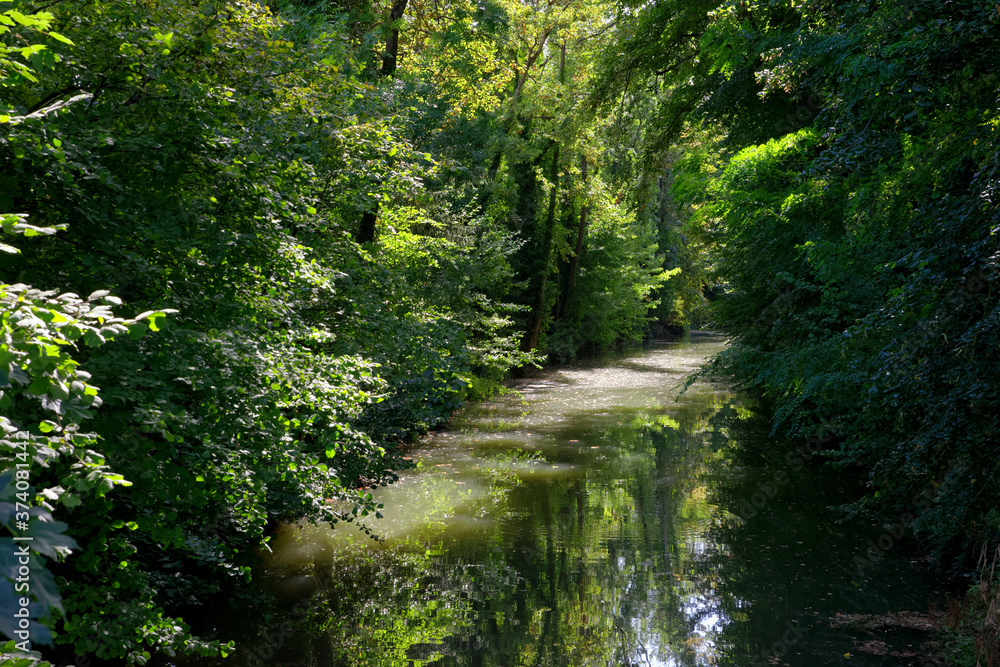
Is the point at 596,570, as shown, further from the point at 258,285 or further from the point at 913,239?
the point at 258,285

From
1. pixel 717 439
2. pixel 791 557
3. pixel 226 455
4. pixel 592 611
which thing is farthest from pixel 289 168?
pixel 717 439

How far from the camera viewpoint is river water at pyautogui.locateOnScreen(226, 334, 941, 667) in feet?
20.4

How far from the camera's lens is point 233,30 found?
516 cm

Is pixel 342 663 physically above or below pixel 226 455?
below

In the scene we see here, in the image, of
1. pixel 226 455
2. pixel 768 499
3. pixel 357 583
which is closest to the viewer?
pixel 226 455

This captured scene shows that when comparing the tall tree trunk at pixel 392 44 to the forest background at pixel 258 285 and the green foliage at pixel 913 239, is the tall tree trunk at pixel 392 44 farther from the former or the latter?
the green foliage at pixel 913 239

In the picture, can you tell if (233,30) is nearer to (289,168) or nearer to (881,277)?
(289,168)

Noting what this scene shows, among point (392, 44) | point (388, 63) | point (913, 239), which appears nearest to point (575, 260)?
point (392, 44)

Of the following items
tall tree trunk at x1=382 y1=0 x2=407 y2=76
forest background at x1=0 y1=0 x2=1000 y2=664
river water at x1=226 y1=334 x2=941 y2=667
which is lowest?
Answer: river water at x1=226 y1=334 x2=941 y2=667

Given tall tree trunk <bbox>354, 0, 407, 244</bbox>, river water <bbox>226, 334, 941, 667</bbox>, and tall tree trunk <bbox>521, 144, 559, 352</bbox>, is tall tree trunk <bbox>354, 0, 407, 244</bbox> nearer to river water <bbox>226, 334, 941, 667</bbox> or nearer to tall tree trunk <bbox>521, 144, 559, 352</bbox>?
river water <bbox>226, 334, 941, 667</bbox>

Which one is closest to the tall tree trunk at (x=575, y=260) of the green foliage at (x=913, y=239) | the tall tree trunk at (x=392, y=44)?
the tall tree trunk at (x=392, y=44)

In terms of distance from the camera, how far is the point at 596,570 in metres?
8.02

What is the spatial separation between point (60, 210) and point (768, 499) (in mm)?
10145

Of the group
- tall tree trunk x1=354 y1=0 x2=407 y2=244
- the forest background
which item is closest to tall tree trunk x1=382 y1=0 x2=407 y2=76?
tall tree trunk x1=354 y1=0 x2=407 y2=244
